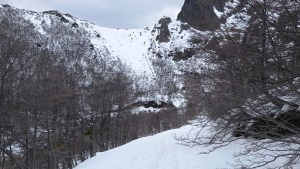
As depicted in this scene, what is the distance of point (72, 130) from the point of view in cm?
3506

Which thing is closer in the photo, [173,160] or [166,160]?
[173,160]

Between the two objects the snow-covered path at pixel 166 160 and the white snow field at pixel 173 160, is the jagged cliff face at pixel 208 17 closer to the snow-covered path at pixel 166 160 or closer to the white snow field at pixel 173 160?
the white snow field at pixel 173 160

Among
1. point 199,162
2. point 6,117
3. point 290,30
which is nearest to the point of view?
point 290,30

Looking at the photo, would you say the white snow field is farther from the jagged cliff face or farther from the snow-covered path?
the jagged cliff face

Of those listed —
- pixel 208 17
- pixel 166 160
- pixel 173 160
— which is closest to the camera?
pixel 208 17

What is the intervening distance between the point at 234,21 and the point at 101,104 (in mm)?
32223

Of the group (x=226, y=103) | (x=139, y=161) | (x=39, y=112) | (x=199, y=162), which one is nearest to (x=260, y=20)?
(x=226, y=103)

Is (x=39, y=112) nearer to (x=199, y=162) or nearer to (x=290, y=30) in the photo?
(x=199, y=162)

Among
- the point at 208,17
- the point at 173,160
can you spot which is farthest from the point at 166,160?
the point at 208,17

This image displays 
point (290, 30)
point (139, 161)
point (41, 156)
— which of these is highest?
point (290, 30)

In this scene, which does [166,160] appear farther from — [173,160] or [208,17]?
[208,17]

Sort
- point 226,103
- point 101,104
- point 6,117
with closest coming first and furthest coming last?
1. point 226,103
2. point 6,117
3. point 101,104

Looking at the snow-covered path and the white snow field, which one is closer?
the white snow field

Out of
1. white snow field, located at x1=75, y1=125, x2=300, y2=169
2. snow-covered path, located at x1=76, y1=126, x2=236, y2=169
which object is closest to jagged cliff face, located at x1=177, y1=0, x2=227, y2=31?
white snow field, located at x1=75, y1=125, x2=300, y2=169
